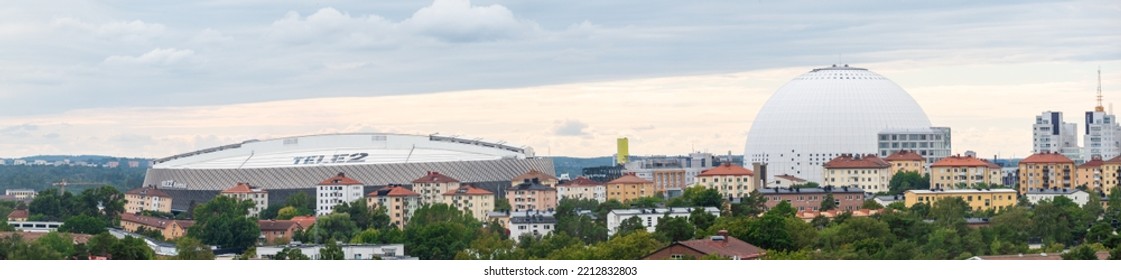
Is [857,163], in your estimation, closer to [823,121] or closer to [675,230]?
[823,121]

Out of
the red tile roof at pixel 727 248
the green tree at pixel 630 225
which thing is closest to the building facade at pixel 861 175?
the green tree at pixel 630 225

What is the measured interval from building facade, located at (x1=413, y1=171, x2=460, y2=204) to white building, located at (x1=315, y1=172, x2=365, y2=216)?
1720mm

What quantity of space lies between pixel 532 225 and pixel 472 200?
1504cm

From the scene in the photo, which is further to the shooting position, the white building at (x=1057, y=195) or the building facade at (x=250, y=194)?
the building facade at (x=250, y=194)

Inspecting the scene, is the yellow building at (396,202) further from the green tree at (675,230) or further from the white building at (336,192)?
the green tree at (675,230)

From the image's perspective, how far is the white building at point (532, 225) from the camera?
1896 inches

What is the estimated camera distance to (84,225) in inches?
1929

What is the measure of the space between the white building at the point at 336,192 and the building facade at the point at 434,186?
67.7 inches

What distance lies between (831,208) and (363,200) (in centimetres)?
1232

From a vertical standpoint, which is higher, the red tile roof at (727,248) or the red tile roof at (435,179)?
the red tile roof at (435,179)

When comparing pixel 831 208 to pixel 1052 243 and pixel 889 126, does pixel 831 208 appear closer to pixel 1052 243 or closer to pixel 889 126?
pixel 1052 243

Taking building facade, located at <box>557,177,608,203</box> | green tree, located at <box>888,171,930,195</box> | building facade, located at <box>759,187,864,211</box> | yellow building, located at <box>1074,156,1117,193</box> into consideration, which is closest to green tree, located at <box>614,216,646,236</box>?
building facade, located at <box>759,187,864,211</box>

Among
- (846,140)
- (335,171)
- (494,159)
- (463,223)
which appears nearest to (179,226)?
(463,223)

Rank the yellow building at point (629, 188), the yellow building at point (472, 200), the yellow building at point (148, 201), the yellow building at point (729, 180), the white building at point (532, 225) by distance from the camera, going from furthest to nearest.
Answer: the yellow building at point (729, 180) < the yellow building at point (629, 188) < the yellow building at point (148, 201) < the yellow building at point (472, 200) < the white building at point (532, 225)
